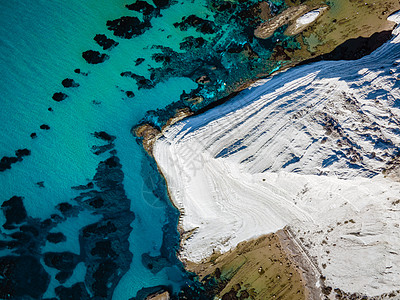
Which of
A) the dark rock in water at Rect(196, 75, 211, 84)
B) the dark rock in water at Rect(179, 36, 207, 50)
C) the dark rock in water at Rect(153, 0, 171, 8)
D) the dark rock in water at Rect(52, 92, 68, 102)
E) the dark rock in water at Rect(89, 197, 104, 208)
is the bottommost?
the dark rock in water at Rect(89, 197, 104, 208)

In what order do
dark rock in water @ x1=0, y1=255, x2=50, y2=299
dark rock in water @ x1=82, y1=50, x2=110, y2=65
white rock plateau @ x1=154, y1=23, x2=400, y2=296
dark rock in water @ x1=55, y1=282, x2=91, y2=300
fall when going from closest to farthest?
white rock plateau @ x1=154, y1=23, x2=400, y2=296
dark rock in water @ x1=0, y1=255, x2=50, y2=299
dark rock in water @ x1=55, y1=282, x2=91, y2=300
dark rock in water @ x1=82, y1=50, x2=110, y2=65

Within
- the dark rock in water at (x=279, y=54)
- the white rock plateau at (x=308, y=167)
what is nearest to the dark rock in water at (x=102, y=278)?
the white rock plateau at (x=308, y=167)

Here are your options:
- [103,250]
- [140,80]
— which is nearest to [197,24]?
[140,80]

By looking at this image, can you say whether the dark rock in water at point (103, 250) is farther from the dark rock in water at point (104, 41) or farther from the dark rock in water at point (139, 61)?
the dark rock in water at point (104, 41)

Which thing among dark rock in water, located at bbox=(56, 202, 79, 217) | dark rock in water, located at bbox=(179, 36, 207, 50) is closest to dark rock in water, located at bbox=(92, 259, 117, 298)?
dark rock in water, located at bbox=(56, 202, 79, 217)

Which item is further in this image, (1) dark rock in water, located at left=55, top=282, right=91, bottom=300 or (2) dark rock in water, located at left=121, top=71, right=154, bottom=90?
(2) dark rock in water, located at left=121, top=71, right=154, bottom=90

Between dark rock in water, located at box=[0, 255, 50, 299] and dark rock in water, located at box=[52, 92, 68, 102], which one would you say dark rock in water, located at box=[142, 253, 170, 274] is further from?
dark rock in water, located at box=[52, 92, 68, 102]
